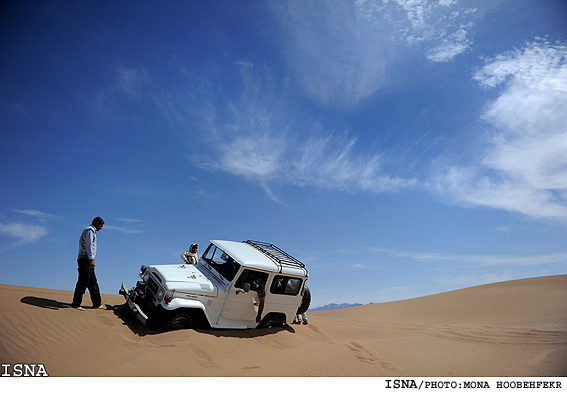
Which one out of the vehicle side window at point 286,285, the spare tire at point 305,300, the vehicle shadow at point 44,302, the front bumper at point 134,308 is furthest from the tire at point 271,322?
the vehicle shadow at point 44,302

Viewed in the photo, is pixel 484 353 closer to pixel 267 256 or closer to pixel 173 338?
pixel 267 256

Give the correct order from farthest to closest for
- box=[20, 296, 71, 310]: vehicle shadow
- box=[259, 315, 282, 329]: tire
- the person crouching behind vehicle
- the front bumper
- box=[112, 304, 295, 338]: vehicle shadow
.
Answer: the person crouching behind vehicle, box=[259, 315, 282, 329]: tire, box=[20, 296, 71, 310]: vehicle shadow, box=[112, 304, 295, 338]: vehicle shadow, the front bumper

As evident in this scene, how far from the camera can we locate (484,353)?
10219mm

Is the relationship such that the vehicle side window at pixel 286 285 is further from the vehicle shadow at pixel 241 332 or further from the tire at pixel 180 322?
the tire at pixel 180 322

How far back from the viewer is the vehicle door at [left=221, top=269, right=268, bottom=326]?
8742 millimetres

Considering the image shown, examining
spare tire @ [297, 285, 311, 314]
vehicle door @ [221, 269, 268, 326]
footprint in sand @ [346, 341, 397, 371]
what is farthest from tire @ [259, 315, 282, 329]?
footprint in sand @ [346, 341, 397, 371]

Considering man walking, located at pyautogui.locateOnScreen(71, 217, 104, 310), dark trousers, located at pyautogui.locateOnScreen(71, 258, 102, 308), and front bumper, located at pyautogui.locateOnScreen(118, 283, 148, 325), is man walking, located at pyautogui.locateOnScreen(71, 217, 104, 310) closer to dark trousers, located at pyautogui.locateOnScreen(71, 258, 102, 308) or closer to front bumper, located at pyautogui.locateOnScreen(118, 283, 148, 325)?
dark trousers, located at pyautogui.locateOnScreen(71, 258, 102, 308)

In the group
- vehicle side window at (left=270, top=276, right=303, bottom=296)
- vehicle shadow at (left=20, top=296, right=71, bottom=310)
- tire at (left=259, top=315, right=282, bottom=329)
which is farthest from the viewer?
tire at (left=259, top=315, right=282, bottom=329)

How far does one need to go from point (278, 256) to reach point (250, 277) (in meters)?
1.62

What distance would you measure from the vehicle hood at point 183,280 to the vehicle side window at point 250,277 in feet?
2.05

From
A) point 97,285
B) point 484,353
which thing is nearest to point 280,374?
point 97,285

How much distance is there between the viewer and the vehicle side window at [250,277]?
8.75 metres

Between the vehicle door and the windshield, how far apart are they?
0.27 m
